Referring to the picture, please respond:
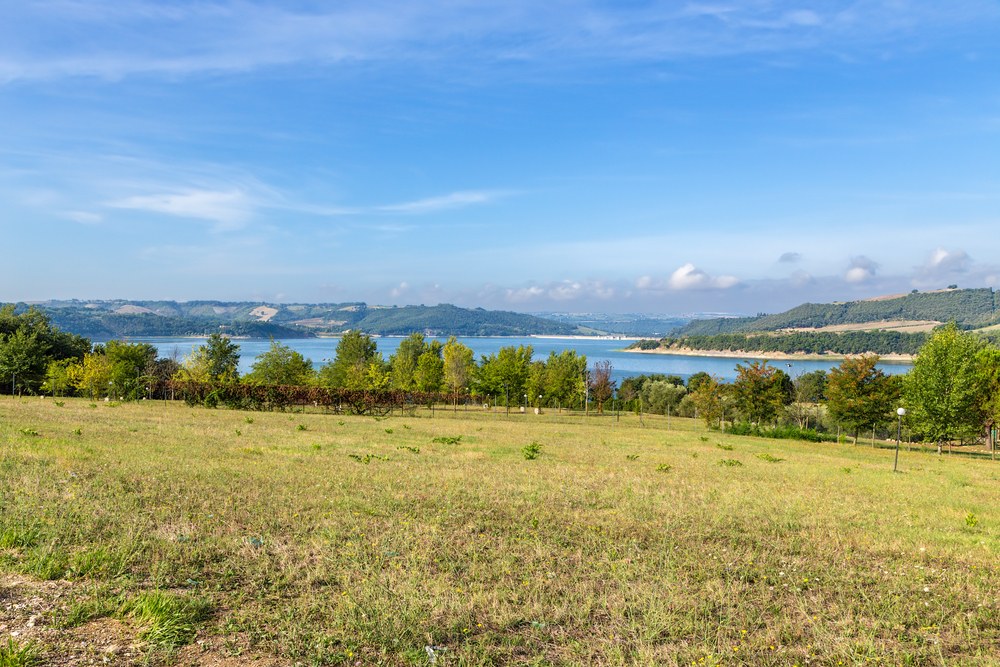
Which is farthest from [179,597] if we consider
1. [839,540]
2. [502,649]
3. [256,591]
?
[839,540]

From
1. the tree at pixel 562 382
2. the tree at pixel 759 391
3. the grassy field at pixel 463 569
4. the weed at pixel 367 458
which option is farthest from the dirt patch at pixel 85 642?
the tree at pixel 562 382

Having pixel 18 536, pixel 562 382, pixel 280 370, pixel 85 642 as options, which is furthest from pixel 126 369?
pixel 85 642

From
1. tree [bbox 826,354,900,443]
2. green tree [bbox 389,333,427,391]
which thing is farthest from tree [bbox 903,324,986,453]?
green tree [bbox 389,333,427,391]

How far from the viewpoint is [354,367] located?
87.9 meters

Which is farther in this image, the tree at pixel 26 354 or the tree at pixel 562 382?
the tree at pixel 562 382

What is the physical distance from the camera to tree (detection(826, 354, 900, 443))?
167ft

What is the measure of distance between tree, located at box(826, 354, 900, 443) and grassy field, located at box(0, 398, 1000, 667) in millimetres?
37049

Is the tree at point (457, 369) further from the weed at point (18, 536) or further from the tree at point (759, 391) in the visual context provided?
the weed at point (18, 536)

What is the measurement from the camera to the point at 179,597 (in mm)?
7449

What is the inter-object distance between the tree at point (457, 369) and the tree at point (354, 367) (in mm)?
9932

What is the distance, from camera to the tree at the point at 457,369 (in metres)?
86.7

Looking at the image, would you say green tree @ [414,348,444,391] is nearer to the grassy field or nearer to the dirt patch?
the grassy field

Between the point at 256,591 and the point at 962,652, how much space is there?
8.95 m

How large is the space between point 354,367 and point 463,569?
267 ft
